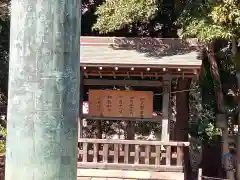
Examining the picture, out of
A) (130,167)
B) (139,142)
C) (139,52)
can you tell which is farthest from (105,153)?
(139,52)

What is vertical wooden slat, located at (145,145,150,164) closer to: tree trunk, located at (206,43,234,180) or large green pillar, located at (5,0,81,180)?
tree trunk, located at (206,43,234,180)

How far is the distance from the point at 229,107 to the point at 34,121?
10938 millimetres

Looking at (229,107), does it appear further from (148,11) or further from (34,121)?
(34,121)

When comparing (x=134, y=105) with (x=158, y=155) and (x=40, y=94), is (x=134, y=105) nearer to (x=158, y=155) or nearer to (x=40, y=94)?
(x=158, y=155)

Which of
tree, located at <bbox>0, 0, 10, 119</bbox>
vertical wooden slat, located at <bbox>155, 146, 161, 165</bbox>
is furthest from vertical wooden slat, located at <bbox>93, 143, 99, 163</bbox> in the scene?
tree, located at <bbox>0, 0, 10, 119</bbox>

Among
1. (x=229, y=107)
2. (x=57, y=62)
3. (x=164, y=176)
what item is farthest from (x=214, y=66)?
(x=57, y=62)

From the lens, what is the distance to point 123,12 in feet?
32.1

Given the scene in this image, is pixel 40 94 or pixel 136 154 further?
pixel 136 154

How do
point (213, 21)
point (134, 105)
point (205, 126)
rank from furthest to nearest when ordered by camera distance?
point (205, 126), point (134, 105), point (213, 21)

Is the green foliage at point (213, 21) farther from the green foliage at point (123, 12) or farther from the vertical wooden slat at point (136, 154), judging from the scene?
the vertical wooden slat at point (136, 154)

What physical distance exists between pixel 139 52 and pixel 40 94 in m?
8.95

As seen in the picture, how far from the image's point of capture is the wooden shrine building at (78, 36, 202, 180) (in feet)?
31.1

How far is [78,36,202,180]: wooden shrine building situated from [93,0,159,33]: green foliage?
0.60 metres

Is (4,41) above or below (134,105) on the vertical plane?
above
